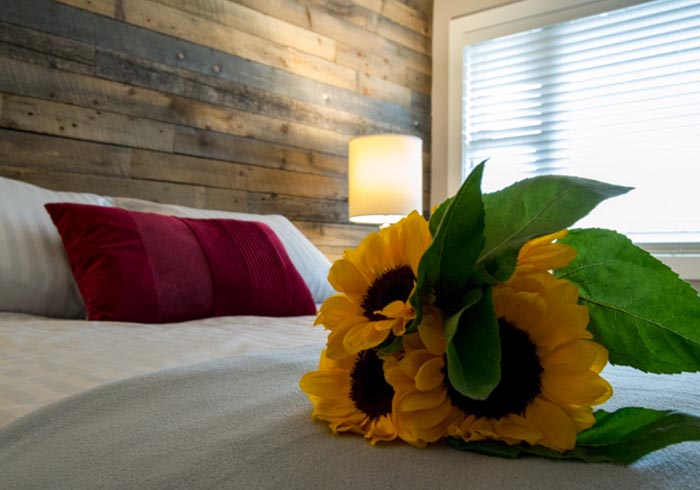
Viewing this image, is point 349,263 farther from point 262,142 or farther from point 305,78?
point 305,78

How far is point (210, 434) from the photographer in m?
0.53

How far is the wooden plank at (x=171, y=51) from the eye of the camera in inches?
77.6

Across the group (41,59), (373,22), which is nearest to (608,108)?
(373,22)

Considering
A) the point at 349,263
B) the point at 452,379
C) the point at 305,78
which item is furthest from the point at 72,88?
the point at 452,379

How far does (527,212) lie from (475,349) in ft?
0.33

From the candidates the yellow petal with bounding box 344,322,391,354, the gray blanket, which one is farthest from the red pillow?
the yellow petal with bounding box 344,322,391,354

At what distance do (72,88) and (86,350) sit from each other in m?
1.32

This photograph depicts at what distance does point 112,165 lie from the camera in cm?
216

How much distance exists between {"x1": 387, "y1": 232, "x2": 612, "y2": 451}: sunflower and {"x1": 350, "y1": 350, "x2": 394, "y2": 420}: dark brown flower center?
0.09 feet

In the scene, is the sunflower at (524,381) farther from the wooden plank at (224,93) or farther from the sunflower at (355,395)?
the wooden plank at (224,93)

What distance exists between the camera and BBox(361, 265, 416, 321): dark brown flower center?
49cm

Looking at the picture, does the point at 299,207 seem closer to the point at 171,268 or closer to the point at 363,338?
the point at 171,268

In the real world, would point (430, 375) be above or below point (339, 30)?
below

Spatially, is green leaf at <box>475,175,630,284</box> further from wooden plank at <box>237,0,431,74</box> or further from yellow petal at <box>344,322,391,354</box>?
wooden plank at <box>237,0,431,74</box>
